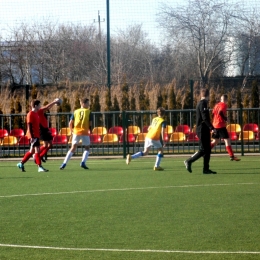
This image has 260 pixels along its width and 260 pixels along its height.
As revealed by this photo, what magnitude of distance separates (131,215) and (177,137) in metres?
13.5

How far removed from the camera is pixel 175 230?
797 centimetres

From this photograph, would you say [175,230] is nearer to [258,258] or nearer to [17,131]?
[258,258]

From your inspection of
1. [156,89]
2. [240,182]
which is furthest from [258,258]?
[156,89]

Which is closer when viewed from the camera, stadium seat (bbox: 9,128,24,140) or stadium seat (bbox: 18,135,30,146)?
stadium seat (bbox: 18,135,30,146)

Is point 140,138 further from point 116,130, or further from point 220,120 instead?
point 220,120

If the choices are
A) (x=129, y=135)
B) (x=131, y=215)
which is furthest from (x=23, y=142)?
(x=131, y=215)

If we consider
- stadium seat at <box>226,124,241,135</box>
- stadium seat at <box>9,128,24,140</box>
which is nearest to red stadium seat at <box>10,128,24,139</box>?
stadium seat at <box>9,128,24,140</box>

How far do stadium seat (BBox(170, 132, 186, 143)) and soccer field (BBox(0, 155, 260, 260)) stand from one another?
664 centimetres

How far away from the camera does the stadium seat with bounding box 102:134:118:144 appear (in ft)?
74.4

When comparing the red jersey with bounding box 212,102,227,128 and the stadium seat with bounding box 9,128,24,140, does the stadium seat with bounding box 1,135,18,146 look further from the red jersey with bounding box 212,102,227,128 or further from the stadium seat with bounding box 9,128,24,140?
the red jersey with bounding box 212,102,227,128

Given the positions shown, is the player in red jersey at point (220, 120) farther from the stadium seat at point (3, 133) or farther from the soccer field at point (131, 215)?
the stadium seat at point (3, 133)

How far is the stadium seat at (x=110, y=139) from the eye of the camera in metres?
22.7

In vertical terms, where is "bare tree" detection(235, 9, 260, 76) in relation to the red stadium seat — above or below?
above

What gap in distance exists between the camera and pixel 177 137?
22.6 metres
